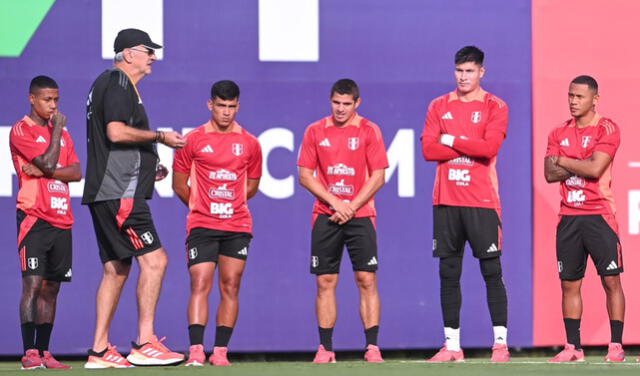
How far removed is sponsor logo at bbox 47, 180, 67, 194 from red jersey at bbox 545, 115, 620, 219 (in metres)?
3.11

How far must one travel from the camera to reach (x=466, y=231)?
7.06 m

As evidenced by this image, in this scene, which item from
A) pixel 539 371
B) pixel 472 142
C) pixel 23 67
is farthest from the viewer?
pixel 23 67

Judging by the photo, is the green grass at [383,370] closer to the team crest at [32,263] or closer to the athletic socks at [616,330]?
the athletic socks at [616,330]

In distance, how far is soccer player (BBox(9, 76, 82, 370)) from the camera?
22.9ft

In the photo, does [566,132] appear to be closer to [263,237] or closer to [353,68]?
[353,68]

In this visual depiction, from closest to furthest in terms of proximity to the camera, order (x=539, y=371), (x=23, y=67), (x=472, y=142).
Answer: (x=539, y=371), (x=472, y=142), (x=23, y=67)

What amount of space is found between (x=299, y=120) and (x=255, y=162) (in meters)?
1.12

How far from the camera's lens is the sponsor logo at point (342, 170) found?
725 centimetres

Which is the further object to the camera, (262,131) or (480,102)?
(262,131)

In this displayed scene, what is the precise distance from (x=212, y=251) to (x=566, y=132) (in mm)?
2393

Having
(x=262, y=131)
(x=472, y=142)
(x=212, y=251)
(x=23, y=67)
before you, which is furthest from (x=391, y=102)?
(x=23, y=67)

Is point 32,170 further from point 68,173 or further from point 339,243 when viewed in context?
point 339,243

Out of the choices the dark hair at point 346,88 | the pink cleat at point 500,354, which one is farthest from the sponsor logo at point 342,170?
the pink cleat at point 500,354

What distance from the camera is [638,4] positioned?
27.9ft
